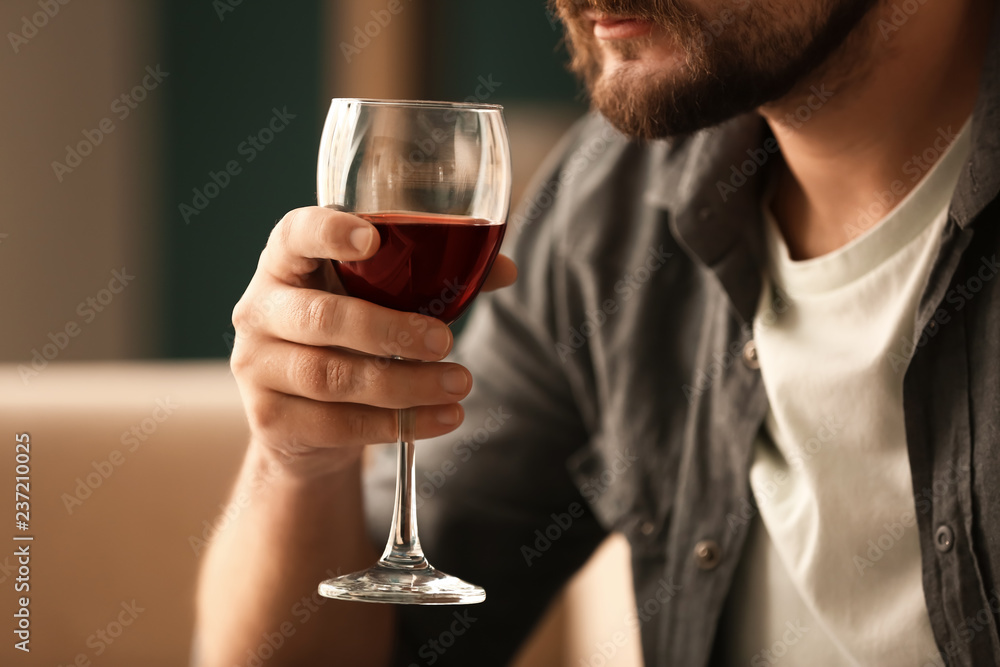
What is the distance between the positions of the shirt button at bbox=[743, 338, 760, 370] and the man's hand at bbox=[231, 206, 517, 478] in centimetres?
48

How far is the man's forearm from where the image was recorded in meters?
1.12

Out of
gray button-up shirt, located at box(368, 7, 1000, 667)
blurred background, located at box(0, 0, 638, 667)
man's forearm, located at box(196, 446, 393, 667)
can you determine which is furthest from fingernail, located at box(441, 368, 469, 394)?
blurred background, located at box(0, 0, 638, 667)

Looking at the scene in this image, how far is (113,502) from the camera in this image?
1195 mm

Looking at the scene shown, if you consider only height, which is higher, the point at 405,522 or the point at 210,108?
the point at 210,108

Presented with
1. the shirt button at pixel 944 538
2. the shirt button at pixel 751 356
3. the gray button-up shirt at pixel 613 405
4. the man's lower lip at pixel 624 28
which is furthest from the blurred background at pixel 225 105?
the shirt button at pixel 944 538

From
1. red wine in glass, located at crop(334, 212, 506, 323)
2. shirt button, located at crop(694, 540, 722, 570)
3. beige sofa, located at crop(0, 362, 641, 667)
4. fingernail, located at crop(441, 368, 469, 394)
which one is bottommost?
shirt button, located at crop(694, 540, 722, 570)

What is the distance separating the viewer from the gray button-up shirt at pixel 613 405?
4.42ft

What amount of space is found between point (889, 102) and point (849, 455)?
46 cm

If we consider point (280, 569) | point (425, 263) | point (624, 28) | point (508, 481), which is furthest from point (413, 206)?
point (508, 481)

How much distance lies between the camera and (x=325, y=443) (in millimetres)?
942

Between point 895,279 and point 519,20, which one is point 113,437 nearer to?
point 895,279

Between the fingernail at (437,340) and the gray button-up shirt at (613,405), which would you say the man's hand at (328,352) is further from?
the gray button-up shirt at (613,405)

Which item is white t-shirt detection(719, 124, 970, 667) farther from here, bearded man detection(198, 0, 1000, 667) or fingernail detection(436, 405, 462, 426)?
fingernail detection(436, 405, 462, 426)

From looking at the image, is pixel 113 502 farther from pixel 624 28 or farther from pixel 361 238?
pixel 624 28
